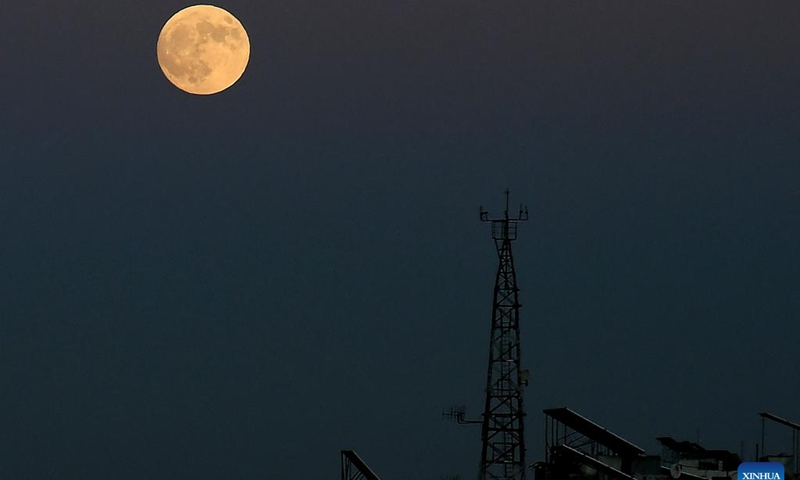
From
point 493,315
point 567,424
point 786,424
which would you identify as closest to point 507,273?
point 493,315

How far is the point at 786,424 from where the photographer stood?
107 metres

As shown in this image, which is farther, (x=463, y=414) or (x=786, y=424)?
(x=463, y=414)

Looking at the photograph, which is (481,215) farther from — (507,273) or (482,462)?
(482,462)

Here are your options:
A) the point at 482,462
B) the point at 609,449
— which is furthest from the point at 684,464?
the point at 482,462

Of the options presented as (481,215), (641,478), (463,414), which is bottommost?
(641,478)

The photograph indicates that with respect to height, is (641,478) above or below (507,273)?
below

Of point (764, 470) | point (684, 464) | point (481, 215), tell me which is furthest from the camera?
point (481, 215)

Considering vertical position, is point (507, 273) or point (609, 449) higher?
point (507, 273)

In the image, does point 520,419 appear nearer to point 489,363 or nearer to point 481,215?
point 489,363

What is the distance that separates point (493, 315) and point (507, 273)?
94.6 inches

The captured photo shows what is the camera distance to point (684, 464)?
107062 millimetres

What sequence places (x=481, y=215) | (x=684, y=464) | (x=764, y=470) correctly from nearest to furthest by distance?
(x=764, y=470), (x=684, y=464), (x=481, y=215)

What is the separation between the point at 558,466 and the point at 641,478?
176 inches

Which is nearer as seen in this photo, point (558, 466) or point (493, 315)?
point (558, 466)
